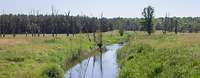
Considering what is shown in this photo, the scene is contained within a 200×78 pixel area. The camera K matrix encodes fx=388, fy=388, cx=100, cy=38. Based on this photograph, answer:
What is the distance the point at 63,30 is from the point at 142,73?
15591cm

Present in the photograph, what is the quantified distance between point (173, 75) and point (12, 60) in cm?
2698

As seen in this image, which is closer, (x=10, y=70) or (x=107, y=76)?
(x=10, y=70)

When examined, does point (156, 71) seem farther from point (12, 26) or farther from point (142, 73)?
point (12, 26)

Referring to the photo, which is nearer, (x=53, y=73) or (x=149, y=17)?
(x=53, y=73)

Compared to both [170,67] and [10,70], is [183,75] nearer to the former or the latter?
[170,67]

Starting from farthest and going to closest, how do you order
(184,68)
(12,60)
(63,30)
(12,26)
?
(63,30)
(12,26)
(12,60)
(184,68)

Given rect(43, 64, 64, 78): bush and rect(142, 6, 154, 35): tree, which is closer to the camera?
rect(43, 64, 64, 78): bush

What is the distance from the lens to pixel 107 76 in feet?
147

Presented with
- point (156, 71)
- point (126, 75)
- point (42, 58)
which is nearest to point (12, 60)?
point (42, 58)

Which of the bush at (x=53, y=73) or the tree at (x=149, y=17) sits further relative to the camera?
the tree at (x=149, y=17)

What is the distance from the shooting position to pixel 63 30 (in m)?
190

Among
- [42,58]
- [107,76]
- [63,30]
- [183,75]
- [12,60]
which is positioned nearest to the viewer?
[183,75]

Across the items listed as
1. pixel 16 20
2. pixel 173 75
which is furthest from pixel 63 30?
pixel 173 75

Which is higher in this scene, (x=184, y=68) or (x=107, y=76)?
(x=184, y=68)
